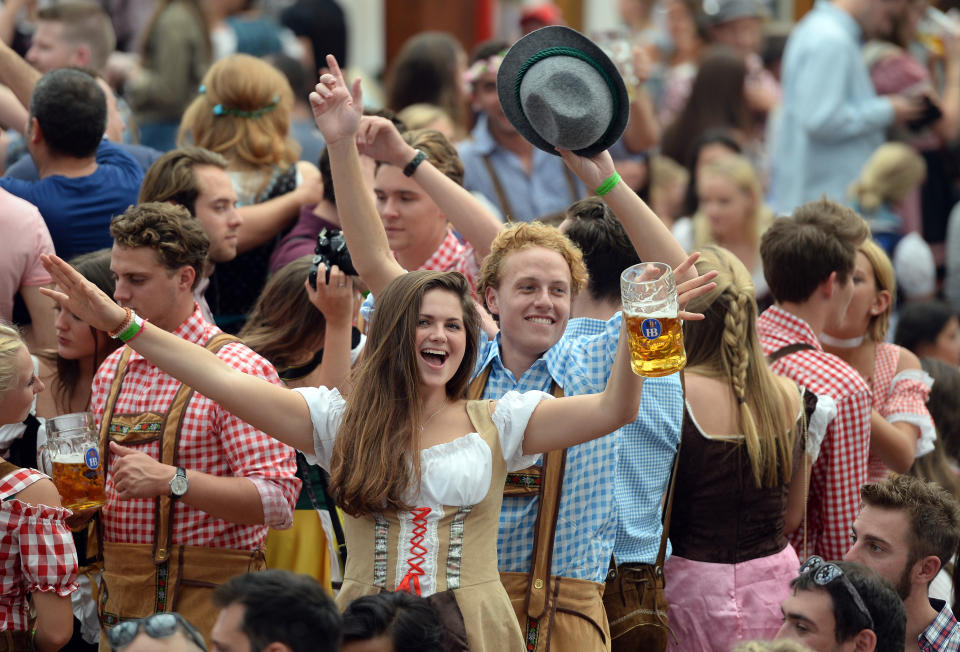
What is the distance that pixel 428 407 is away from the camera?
3291 mm

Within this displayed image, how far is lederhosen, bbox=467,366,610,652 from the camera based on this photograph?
3348 mm

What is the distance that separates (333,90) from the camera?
368cm

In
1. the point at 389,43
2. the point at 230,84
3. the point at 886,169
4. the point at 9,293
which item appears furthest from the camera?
the point at 389,43

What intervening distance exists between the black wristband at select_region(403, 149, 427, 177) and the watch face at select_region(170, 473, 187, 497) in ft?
3.85

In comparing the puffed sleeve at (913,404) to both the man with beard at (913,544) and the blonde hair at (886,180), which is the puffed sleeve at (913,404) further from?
the blonde hair at (886,180)

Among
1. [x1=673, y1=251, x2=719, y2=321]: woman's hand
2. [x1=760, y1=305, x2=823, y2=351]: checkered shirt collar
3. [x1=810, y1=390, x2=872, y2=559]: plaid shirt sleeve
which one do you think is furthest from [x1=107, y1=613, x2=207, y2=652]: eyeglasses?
[x1=760, y1=305, x2=823, y2=351]: checkered shirt collar

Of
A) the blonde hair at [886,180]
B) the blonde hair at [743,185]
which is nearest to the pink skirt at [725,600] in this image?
the blonde hair at [743,185]

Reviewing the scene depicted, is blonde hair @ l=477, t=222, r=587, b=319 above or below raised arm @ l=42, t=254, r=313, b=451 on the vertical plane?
above

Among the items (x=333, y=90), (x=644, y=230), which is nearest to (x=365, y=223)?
(x=333, y=90)

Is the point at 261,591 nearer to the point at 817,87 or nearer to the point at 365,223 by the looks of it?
the point at 365,223

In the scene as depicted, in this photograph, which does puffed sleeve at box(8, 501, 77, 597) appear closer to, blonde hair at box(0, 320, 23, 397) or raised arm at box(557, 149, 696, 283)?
blonde hair at box(0, 320, 23, 397)

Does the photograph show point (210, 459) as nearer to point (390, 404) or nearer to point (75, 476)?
point (75, 476)

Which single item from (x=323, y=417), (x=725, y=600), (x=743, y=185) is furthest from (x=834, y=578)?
(x=743, y=185)

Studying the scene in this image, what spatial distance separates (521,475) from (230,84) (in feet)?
8.06
